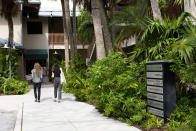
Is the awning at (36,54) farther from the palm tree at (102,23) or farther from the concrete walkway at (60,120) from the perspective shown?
the concrete walkway at (60,120)

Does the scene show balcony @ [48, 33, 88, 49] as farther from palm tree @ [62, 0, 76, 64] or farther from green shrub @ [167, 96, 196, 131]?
green shrub @ [167, 96, 196, 131]

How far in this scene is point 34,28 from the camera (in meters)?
31.1

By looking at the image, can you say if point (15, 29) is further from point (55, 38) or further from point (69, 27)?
point (69, 27)

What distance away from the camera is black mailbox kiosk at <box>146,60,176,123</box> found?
6949 mm

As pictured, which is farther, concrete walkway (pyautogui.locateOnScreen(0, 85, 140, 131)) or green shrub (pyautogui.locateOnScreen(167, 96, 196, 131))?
concrete walkway (pyautogui.locateOnScreen(0, 85, 140, 131))

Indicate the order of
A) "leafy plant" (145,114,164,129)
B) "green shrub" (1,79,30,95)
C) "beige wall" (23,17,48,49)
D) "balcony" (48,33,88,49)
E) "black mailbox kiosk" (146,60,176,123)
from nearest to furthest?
"leafy plant" (145,114,164,129)
"black mailbox kiosk" (146,60,176,123)
"green shrub" (1,79,30,95)
"beige wall" (23,17,48,49)
"balcony" (48,33,88,49)

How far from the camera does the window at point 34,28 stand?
102 feet

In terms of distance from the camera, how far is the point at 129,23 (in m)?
14.0

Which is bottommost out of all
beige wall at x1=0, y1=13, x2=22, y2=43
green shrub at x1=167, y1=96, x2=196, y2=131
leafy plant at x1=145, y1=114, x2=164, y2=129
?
leafy plant at x1=145, y1=114, x2=164, y2=129

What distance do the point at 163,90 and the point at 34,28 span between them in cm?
2572

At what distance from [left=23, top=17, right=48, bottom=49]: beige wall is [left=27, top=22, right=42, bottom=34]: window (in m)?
0.39

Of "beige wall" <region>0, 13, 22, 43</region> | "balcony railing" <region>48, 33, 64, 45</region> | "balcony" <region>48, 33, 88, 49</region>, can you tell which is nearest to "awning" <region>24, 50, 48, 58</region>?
"balcony" <region>48, 33, 88, 49</region>

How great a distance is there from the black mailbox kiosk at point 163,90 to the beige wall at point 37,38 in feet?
80.7

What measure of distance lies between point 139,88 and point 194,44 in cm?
204
